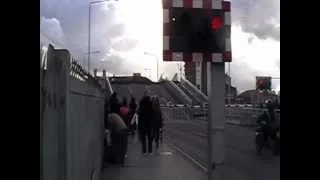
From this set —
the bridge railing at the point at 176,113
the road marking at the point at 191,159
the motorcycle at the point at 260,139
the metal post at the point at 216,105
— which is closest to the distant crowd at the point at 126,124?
the road marking at the point at 191,159

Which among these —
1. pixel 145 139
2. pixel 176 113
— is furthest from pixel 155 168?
pixel 176 113

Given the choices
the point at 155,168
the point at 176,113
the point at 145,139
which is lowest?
the point at 155,168

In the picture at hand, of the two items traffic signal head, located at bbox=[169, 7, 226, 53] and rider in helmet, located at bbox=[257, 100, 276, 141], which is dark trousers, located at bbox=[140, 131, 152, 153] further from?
traffic signal head, located at bbox=[169, 7, 226, 53]

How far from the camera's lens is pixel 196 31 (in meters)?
5.72

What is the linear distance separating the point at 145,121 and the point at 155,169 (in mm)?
2782

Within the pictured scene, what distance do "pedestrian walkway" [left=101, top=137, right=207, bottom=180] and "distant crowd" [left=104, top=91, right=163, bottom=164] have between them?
289mm

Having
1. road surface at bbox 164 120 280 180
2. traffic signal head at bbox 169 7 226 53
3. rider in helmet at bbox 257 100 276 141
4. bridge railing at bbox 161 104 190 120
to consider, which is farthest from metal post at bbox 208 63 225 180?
bridge railing at bbox 161 104 190 120

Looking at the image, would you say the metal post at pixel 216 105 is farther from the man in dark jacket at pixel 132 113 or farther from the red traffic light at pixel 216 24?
the man in dark jacket at pixel 132 113

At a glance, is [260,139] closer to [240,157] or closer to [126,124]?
[240,157]

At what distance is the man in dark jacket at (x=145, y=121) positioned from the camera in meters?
13.8

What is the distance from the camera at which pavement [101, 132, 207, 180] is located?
10469mm
